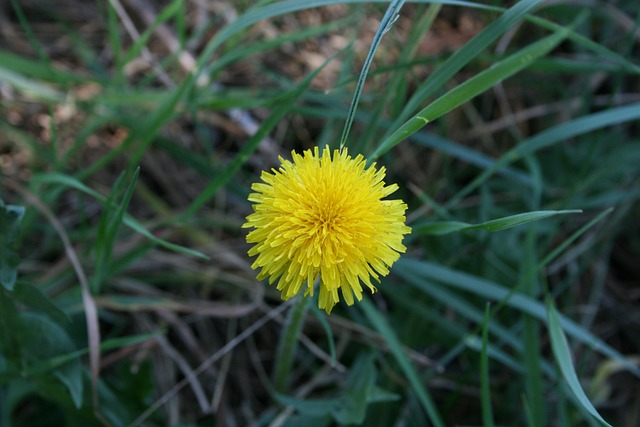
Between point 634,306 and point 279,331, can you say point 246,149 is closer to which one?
point 279,331

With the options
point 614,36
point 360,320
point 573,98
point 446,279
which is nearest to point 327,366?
point 360,320

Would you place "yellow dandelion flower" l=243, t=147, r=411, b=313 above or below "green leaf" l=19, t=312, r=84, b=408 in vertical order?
above

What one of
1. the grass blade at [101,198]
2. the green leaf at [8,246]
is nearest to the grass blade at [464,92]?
the grass blade at [101,198]

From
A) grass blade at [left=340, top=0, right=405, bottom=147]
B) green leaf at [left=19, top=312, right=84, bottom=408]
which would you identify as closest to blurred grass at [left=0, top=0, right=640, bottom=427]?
green leaf at [left=19, top=312, right=84, bottom=408]

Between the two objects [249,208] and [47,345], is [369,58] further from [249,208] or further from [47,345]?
[249,208]

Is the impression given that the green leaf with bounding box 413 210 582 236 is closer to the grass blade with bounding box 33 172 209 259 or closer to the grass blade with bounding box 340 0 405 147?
the grass blade with bounding box 340 0 405 147

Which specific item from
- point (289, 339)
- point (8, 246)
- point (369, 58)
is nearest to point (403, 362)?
point (289, 339)
